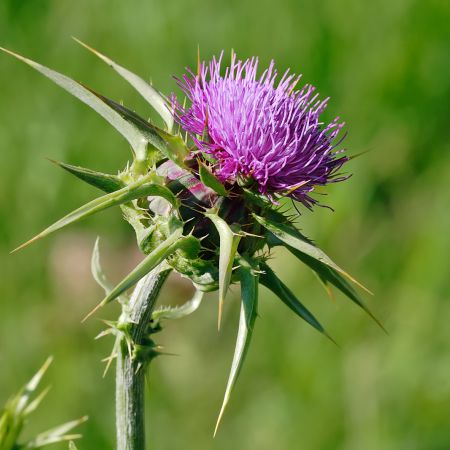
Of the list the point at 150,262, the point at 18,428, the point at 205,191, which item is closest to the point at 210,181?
the point at 205,191

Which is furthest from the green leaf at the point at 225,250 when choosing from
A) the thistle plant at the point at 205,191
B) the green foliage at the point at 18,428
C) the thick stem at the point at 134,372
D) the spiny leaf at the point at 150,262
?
the green foliage at the point at 18,428

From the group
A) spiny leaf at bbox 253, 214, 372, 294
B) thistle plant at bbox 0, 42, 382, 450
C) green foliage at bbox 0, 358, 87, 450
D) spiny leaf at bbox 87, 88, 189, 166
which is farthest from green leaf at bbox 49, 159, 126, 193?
green foliage at bbox 0, 358, 87, 450

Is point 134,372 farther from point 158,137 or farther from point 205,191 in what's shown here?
point 158,137

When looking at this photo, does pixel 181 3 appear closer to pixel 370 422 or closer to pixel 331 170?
pixel 370 422

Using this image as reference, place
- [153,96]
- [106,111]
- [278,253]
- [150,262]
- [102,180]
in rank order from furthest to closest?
1. [278,253]
2. [153,96]
3. [106,111]
4. [102,180]
5. [150,262]

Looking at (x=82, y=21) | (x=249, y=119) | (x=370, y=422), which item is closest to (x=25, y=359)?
(x=370, y=422)

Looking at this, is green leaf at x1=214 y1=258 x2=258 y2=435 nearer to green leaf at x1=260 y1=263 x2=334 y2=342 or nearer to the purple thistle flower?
green leaf at x1=260 y1=263 x2=334 y2=342

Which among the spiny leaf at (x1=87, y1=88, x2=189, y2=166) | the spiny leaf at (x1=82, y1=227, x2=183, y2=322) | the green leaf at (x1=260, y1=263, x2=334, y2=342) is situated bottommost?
the green leaf at (x1=260, y1=263, x2=334, y2=342)
